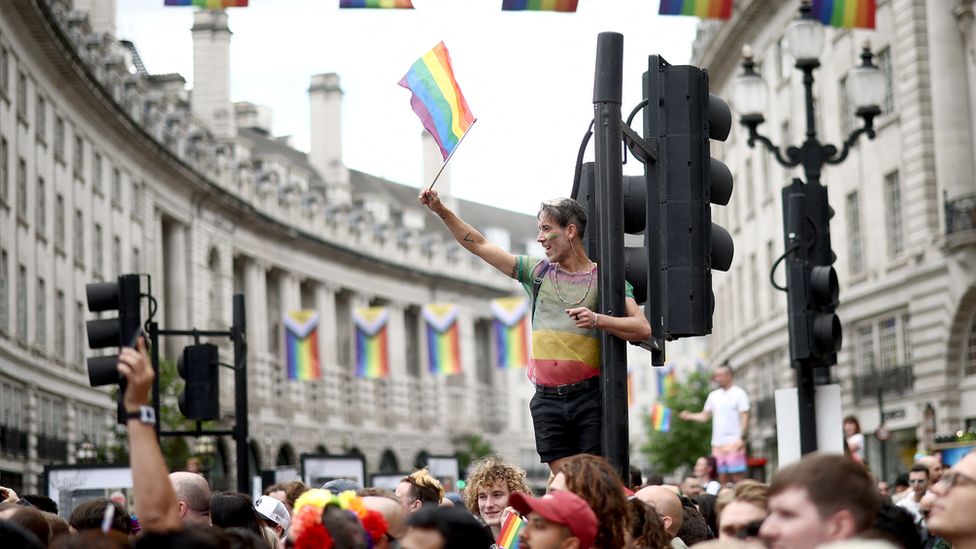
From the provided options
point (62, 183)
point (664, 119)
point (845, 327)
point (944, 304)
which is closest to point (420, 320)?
point (62, 183)

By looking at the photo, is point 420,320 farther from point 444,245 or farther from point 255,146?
point 255,146

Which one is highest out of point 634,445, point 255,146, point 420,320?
point 255,146

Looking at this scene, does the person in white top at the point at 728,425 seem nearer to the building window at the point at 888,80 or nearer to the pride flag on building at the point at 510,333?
the building window at the point at 888,80

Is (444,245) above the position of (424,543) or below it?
above

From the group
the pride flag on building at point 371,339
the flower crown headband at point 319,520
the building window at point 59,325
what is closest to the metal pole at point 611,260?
the flower crown headband at point 319,520

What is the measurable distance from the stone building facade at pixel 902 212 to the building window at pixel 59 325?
71.8ft

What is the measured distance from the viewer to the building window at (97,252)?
57681 millimetres

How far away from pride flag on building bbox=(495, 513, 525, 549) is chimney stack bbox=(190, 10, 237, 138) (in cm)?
6965

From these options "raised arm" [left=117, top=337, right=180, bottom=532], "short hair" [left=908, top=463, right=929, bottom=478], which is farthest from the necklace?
"short hair" [left=908, top=463, right=929, bottom=478]

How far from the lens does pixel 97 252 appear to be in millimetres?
58312

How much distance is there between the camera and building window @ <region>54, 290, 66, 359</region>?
53.1m

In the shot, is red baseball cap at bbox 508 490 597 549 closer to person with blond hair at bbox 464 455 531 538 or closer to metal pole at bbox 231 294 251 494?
person with blond hair at bbox 464 455 531 538

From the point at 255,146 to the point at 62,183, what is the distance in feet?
125

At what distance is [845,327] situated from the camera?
155ft
